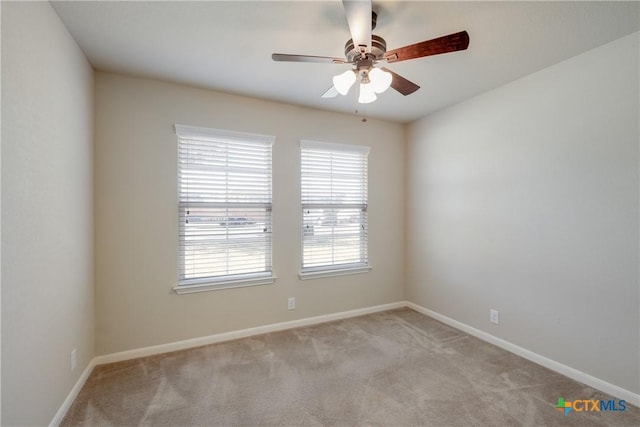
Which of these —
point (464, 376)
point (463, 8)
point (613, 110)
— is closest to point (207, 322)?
point (464, 376)

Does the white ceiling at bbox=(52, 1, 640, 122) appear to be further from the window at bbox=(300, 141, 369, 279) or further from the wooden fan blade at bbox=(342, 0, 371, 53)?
the window at bbox=(300, 141, 369, 279)

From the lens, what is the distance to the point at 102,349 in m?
2.51

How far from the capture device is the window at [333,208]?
3.38 meters

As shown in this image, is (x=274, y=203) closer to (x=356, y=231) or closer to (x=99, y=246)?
(x=356, y=231)

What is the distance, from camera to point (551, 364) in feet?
7.91

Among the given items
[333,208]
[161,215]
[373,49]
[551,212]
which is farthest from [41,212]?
[551,212]

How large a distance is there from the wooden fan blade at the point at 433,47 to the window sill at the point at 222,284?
7.85 ft

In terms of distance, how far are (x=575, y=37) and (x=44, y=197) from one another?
359 cm

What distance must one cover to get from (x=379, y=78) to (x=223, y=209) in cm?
198

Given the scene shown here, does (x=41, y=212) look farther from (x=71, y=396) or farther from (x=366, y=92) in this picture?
(x=366, y=92)

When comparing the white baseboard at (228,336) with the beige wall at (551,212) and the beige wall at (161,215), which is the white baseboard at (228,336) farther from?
the beige wall at (551,212)

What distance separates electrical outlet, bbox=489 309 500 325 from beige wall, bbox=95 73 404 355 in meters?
1.75

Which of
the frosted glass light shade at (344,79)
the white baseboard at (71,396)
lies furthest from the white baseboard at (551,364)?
the white baseboard at (71,396)

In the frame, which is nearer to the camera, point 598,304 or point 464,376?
point 598,304
